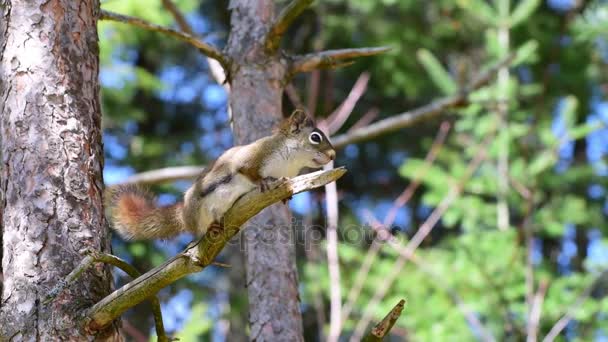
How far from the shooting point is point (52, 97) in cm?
283

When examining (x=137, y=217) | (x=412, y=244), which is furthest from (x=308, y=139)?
(x=412, y=244)

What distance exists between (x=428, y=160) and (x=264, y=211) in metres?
2.27

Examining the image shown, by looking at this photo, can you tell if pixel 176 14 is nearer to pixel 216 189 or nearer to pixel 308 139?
pixel 308 139

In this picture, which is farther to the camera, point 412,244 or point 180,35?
point 412,244

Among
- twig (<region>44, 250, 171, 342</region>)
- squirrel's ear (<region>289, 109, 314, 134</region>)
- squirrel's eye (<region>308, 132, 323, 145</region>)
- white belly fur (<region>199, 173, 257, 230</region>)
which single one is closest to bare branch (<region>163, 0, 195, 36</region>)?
squirrel's ear (<region>289, 109, 314, 134</region>)

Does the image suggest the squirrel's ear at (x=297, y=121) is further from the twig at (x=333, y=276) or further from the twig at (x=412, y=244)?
the twig at (x=412, y=244)

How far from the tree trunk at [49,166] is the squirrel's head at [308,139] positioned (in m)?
0.99

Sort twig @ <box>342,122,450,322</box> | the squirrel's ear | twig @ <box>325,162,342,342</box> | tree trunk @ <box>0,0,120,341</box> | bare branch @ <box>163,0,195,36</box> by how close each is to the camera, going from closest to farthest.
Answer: tree trunk @ <box>0,0,120,341</box> → the squirrel's ear → twig @ <box>325,162,342,342</box> → bare branch @ <box>163,0,195,36</box> → twig @ <box>342,122,450,322</box>

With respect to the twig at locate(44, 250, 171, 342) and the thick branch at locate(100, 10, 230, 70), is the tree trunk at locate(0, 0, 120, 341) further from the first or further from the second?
the thick branch at locate(100, 10, 230, 70)

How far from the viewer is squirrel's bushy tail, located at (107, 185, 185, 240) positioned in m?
3.33

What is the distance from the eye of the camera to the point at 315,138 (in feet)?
11.9

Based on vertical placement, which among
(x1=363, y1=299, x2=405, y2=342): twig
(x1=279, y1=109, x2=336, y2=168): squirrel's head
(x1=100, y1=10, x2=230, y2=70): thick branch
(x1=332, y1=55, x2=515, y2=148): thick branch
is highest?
(x1=100, y1=10, x2=230, y2=70): thick branch

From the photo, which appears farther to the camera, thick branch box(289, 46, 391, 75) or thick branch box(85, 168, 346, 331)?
thick branch box(289, 46, 391, 75)

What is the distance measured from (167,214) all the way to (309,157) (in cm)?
68
